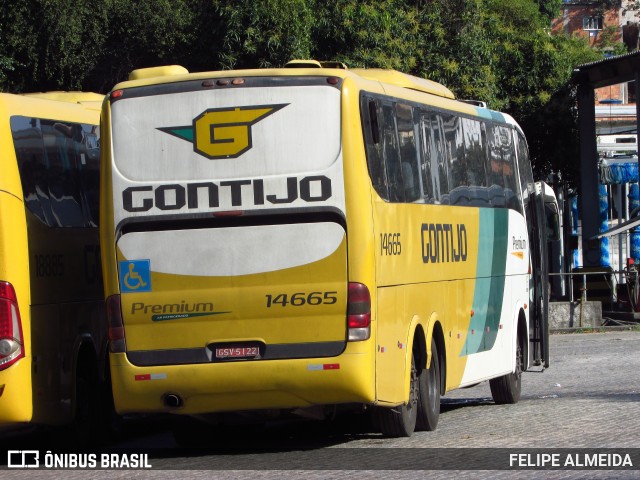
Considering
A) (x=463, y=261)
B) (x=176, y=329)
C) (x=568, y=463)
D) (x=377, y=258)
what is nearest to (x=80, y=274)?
(x=176, y=329)

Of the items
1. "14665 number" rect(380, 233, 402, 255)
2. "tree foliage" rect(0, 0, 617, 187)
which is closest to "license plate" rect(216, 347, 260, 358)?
"14665 number" rect(380, 233, 402, 255)

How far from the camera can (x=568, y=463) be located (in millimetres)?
10484

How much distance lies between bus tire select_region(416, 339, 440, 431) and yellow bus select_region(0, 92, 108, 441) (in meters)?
3.21

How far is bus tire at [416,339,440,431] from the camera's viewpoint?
13141mm

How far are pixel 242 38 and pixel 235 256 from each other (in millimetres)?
18380

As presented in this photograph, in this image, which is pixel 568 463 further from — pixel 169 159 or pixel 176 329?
pixel 169 159

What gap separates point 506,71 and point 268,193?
26621mm

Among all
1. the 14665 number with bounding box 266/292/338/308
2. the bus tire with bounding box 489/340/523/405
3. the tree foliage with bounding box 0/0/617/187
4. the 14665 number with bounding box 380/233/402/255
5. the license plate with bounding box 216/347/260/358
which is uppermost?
the tree foliage with bounding box 0/0/617/187

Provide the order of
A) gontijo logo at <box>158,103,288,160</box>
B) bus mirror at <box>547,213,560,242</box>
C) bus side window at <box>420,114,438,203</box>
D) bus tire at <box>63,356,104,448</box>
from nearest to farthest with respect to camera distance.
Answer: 1. gontijo logo at <box>158,103,288,160</box>
2. bus tire at <box>63,356,104,448</box>
3. bus side window at <box>420,114,438,203</box>
4. bus mirror at <box>547,213,560,242</box>

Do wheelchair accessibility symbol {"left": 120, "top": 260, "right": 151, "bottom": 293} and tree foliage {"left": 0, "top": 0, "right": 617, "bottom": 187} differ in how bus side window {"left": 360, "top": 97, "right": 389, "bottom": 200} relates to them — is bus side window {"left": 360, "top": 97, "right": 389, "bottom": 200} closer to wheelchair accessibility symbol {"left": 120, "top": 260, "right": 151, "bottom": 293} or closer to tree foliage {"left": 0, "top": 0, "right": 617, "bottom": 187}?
wheelchair accessibility symbol {"left": 120, "top": 260, "right": 151, "bottom": 293}

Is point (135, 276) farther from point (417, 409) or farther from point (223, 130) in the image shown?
point (417, 409)

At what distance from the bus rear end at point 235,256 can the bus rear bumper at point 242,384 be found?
11 millimetres

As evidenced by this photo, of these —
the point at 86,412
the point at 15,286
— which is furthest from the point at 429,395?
the point at 15,286

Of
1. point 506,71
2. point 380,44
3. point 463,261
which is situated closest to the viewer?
point 463,261
